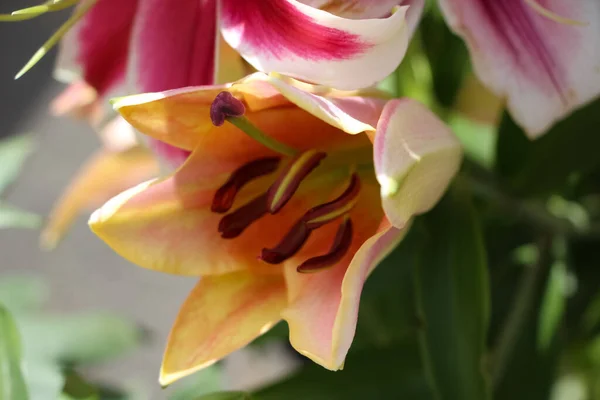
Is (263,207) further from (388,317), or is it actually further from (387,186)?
(388,317)

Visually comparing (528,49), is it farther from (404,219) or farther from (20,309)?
(20,309)

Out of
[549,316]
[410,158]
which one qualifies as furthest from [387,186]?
[549,316]

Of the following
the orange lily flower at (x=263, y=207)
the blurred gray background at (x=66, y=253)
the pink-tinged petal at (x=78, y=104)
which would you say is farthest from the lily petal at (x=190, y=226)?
the blurred gray background at (x=66, y=253)

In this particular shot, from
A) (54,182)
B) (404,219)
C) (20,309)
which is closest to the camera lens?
(404,219)

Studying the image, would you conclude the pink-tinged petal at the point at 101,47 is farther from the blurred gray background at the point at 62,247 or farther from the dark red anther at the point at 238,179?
the blurred gray background at the point at 62,247

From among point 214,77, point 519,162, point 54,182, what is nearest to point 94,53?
point 214,77

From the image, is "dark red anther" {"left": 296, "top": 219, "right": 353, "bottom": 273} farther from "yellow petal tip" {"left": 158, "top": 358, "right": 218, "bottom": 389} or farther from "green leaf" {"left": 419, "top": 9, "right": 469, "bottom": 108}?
"green leaf" {"left": 419, "top": 9, "right": 469, "bottom": 108}

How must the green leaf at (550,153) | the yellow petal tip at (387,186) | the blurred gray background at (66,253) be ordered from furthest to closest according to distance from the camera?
the blurred gray background at (66,253) < the green leaf at (550,153) < the yellow petal tip at (387,186)
